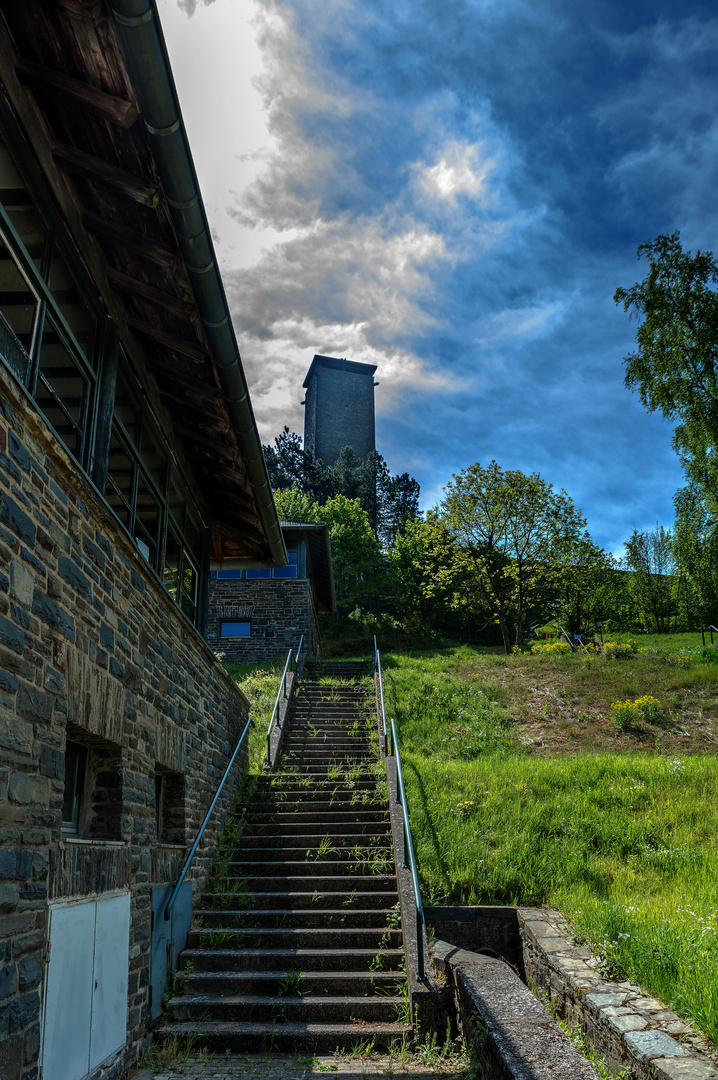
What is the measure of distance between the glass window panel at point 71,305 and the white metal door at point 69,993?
3579 millimetres

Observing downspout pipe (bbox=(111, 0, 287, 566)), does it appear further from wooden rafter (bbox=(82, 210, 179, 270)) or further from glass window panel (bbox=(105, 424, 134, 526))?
glass window panel (bbox=(105, 424, 134, 526))

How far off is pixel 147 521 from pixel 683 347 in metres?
12.1

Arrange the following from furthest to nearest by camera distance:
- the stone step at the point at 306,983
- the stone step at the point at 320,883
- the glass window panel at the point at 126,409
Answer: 1. the stone step at the point at 320,883
2. the stone step at the point at 306,983
3. the glass window panel at the point at 126,409

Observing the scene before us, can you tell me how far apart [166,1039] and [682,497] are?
16.8 m

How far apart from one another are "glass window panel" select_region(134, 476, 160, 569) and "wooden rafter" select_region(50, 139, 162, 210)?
260 centimetres

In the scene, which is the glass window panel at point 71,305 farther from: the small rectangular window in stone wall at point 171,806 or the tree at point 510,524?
the tree at point 510,524

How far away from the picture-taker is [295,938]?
6781mm

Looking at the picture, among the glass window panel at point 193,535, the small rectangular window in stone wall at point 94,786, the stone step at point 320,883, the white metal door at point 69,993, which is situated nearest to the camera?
the white metal door at point 69,993

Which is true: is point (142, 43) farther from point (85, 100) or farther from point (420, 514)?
point (420, 514)

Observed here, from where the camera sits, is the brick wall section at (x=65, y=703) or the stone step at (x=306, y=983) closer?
the brick wall section at (x=65, y=703)

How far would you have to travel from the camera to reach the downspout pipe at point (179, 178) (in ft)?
10.4

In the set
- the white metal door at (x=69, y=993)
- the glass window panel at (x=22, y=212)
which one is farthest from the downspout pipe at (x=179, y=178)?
the white metal door at (x=69, y=993)

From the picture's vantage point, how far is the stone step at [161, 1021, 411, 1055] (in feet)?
17.9

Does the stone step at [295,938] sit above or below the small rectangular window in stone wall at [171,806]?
below
